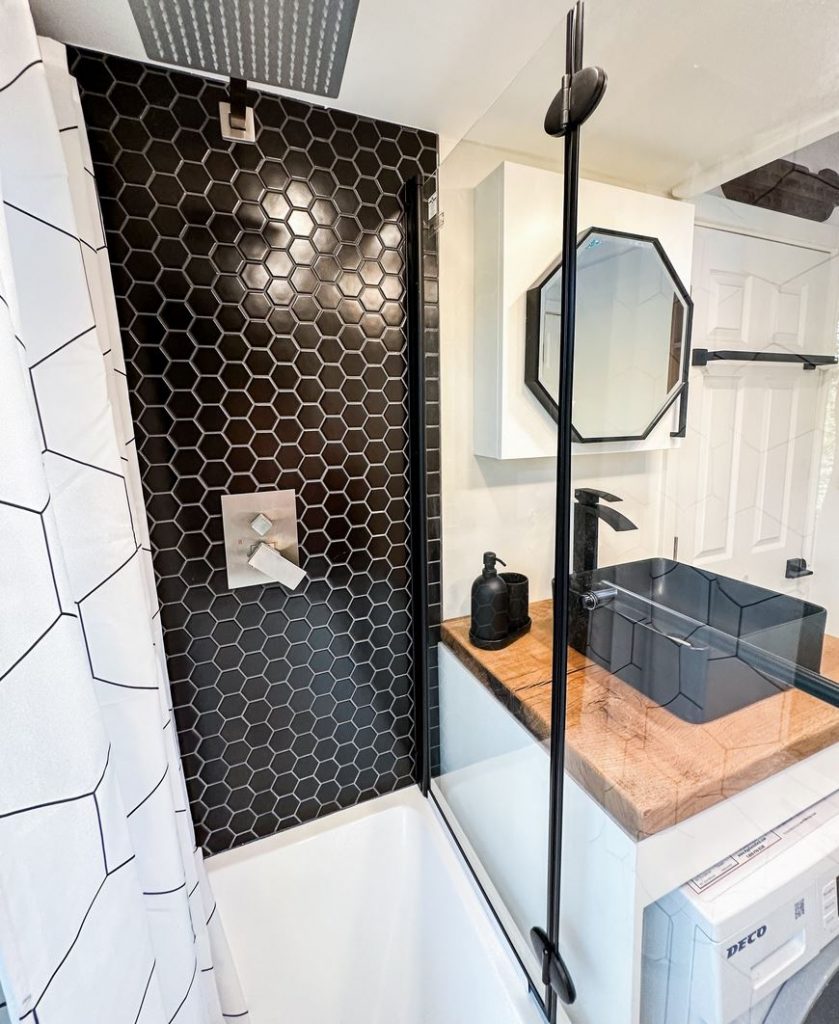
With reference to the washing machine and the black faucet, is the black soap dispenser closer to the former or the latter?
the black faucet

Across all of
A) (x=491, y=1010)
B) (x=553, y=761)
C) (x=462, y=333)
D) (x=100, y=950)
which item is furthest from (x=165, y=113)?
(x=491, y=1010)

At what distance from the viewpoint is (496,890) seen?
112 cm

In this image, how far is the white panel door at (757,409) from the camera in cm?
89

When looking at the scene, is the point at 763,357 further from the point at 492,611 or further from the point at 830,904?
the point at 830,904

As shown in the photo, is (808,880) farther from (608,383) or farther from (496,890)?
(608,383)

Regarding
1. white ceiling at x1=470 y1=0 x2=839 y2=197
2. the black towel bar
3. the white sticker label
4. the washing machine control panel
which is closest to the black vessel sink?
the white sticker label

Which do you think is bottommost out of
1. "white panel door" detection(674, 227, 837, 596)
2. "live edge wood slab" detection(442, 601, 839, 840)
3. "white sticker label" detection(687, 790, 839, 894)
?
"white sticker label" detection(687, 790, 839, 894)

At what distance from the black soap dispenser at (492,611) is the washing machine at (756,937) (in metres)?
0.57

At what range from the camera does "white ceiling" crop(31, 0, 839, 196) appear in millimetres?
765

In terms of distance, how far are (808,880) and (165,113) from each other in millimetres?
1863

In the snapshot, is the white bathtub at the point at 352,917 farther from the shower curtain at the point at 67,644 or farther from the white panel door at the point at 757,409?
the white panel door at the point at 757,409

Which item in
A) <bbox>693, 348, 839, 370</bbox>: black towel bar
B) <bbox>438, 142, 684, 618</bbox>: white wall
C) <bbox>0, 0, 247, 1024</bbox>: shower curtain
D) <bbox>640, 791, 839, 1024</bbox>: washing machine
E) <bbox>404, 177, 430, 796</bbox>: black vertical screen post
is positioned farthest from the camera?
<bbox>404, 177, 430, 796</bbox>: black vertical screen post

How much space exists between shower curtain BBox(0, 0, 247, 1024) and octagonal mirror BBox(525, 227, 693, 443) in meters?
0.83

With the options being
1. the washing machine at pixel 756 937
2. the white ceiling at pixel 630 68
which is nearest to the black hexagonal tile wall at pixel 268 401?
the white ceiling at pixel 630 68
